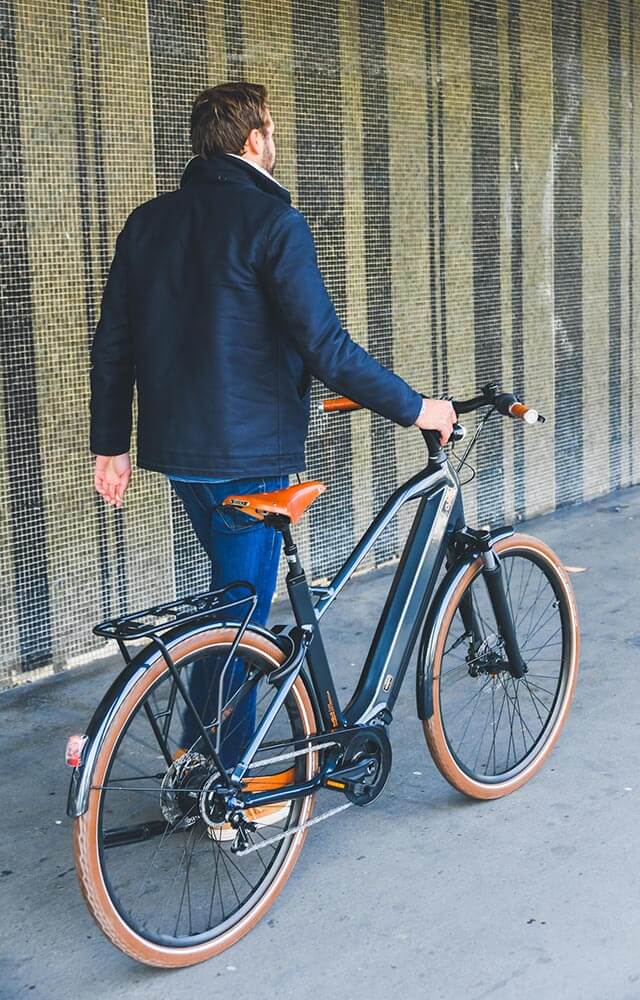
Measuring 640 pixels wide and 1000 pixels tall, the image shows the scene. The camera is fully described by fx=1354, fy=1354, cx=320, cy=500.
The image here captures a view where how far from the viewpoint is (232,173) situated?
3.08 metres

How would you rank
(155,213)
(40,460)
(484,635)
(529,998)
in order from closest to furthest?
(529,998) < (155,213) < (484,635) < (40,460)

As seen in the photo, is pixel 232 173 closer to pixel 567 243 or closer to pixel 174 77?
pixel 174 77

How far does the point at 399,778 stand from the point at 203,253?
161cm

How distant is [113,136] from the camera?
15.7 ft

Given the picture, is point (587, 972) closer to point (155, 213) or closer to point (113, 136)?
point (155, 213)

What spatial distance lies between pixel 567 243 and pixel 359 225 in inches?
71.0

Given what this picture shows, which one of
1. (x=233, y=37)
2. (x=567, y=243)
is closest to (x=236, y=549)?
(x=233, y=37)

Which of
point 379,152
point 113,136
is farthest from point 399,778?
point 379,152

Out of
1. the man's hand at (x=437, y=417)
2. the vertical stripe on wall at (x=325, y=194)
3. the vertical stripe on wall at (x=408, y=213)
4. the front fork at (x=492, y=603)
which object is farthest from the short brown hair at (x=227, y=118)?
the vertical stripe on wall at (x=408, y=213)

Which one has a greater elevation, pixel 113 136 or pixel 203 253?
pixel 113 136

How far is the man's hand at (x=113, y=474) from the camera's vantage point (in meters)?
3.38

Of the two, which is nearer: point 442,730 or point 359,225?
point 442,730

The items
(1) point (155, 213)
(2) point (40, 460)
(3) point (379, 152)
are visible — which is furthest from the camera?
(3) point (379, 152)

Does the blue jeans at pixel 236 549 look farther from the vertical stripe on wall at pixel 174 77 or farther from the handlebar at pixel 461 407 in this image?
the vertical stripe on wall at pixel 174 77
